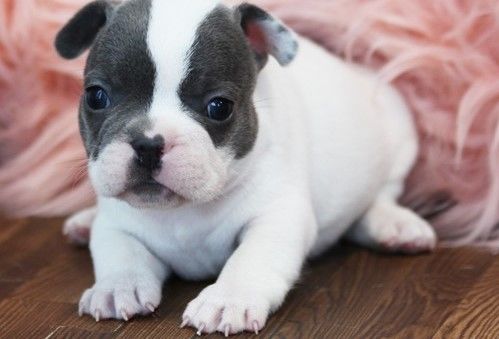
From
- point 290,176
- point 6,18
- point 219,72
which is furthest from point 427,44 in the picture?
point 6,18

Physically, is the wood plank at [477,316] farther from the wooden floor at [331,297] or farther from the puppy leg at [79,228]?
the puppy leg at [79,228]

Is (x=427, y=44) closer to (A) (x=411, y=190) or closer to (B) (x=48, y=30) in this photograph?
(A) (x=411, y=190)

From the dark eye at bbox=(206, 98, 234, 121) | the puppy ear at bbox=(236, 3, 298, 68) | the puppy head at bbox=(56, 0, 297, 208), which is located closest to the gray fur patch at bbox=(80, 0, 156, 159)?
the puppy head at bbox=(56, 0, 297, 208)

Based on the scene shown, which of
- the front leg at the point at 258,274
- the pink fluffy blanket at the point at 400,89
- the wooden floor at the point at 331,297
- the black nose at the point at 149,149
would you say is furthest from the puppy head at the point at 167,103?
the pink fluffy blanket at the point at 400,89

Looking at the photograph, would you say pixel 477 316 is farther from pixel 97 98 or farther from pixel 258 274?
pixel 97 98

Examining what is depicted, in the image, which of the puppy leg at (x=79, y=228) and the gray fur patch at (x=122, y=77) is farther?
the puppy leg at (x=79, y=228)

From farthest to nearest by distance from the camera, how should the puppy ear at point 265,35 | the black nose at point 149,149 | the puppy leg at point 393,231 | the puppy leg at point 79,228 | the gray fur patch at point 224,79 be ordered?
the puppy leg at point 79,228 < the puppy leg at point 393,231 < the puppy ear at point 265,35 < the gray fur patch at point 224,79 < the black nose at point 149,149
